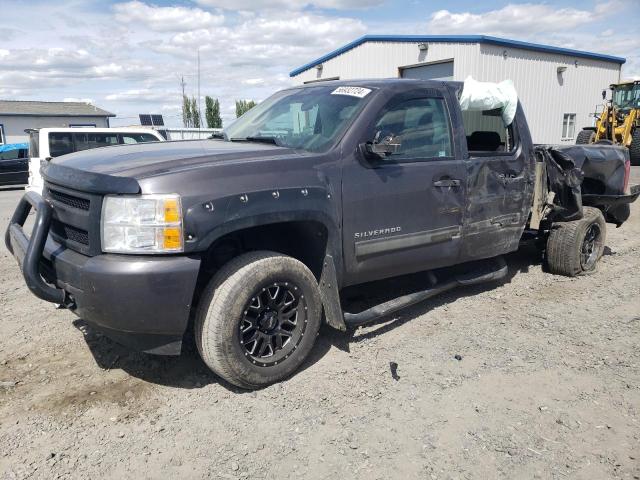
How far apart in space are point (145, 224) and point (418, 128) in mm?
2220

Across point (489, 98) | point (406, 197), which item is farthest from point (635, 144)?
point (406, 197)

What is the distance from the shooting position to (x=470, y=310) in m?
4.74

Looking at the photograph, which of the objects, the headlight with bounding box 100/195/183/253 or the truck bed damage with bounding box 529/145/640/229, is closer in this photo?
the headlight with bounding box 100/195/183/253

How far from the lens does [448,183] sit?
4105 millimetres

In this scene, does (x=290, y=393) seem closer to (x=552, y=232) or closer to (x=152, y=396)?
(x=152, y=396)

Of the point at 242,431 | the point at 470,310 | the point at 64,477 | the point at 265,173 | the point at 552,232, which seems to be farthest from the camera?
the point at 552,232

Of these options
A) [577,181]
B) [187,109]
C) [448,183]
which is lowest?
[577,181]

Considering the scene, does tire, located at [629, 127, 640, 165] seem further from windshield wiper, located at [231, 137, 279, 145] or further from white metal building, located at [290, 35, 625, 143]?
windshield wiper, located at [231, 137, 279, 145]

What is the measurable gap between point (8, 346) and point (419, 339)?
3015 millimetres

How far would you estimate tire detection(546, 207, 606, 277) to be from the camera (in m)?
5.58

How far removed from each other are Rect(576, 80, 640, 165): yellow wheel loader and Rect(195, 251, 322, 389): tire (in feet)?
59.1

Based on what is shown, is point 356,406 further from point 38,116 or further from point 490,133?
point 38,116

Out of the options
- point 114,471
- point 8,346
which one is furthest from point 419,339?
point 8,346

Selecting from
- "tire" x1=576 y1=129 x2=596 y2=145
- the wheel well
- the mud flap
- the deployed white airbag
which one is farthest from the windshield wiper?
"tire" x1=576 y1=129 x2=596 y2=145
